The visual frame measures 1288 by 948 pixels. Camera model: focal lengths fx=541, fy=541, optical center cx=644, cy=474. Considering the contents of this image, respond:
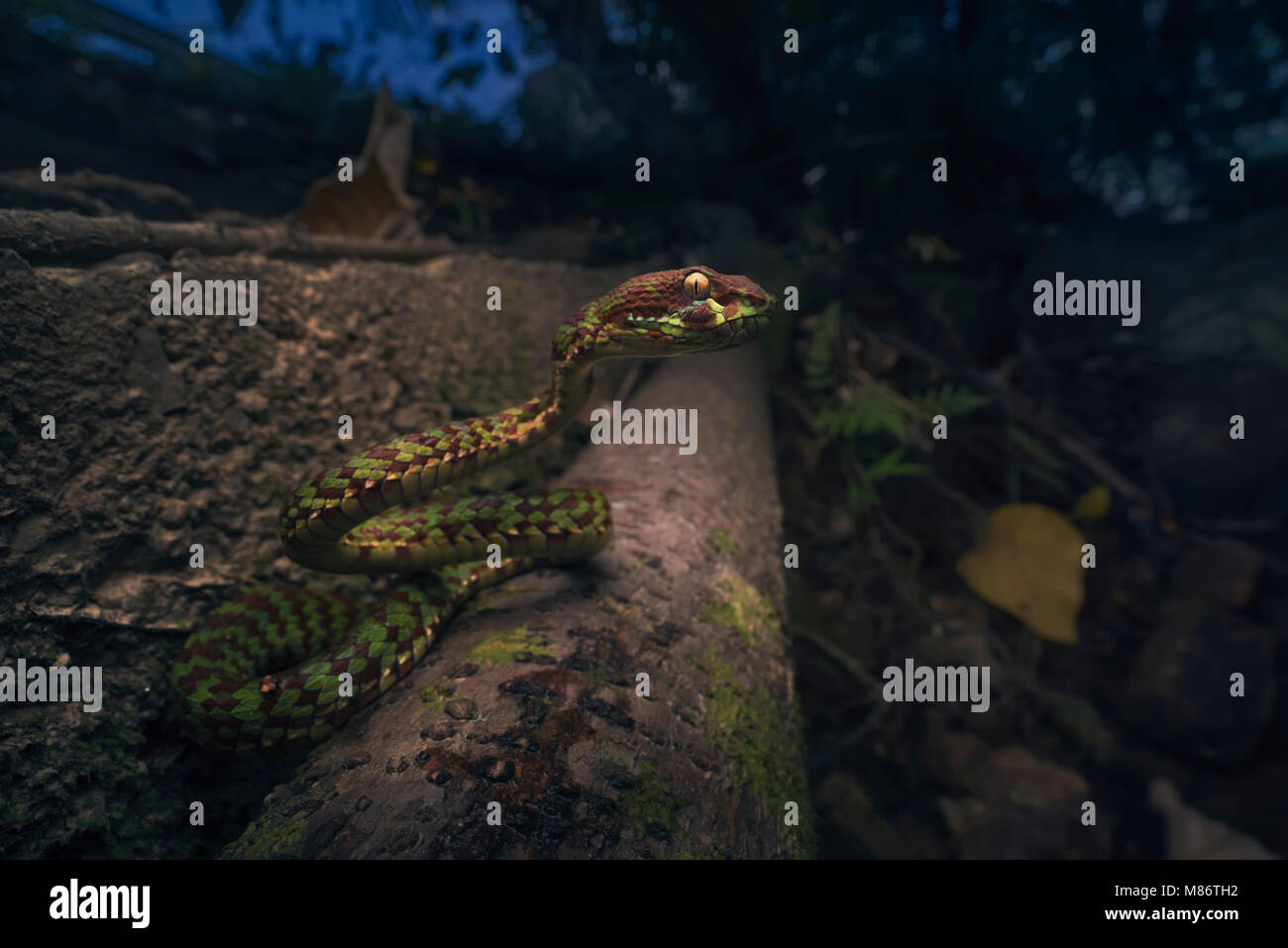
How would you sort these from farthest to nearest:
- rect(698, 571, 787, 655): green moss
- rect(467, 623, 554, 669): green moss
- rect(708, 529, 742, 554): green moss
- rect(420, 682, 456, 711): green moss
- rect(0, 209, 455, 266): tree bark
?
rect(708, 529, 742, 554): green moss, rect(698, 571, 787, 655): green moss, rect(0, 209, 455, 266): tree bark, rect(467, 623, 554, 669): green moss, rect(420, 682, 456, 711): green moss

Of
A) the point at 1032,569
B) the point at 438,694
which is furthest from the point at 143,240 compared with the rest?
the point at 1032,569

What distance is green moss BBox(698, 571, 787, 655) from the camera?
73.3 inches

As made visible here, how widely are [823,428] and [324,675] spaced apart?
140 inches

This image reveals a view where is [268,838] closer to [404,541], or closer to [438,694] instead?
[438,694]

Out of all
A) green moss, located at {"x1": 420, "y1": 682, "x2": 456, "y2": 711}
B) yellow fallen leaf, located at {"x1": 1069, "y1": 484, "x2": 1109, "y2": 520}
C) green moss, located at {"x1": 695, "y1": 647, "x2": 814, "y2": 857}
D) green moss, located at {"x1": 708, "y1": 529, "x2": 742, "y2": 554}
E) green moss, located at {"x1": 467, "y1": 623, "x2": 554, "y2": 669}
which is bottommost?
green moss, located at {"x1": 695, "y1": 647, "x2": 814, "y2": 857}

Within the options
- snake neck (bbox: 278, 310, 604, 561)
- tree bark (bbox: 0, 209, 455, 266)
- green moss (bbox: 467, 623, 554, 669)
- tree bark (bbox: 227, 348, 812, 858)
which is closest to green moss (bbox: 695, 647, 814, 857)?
tree bark (bbox: 227, 348, 812, 858)

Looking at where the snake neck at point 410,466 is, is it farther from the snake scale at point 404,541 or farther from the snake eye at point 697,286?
the snake eye at point 697,286

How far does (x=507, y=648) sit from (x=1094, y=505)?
4.21 meters

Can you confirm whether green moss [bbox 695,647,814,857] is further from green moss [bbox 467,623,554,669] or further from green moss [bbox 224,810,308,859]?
green moss [bbox 224,810,308,859]

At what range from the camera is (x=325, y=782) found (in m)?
1.12

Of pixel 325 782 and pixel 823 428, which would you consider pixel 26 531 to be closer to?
pixel 325 782

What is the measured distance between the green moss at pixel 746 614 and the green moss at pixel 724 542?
0.12 meters
